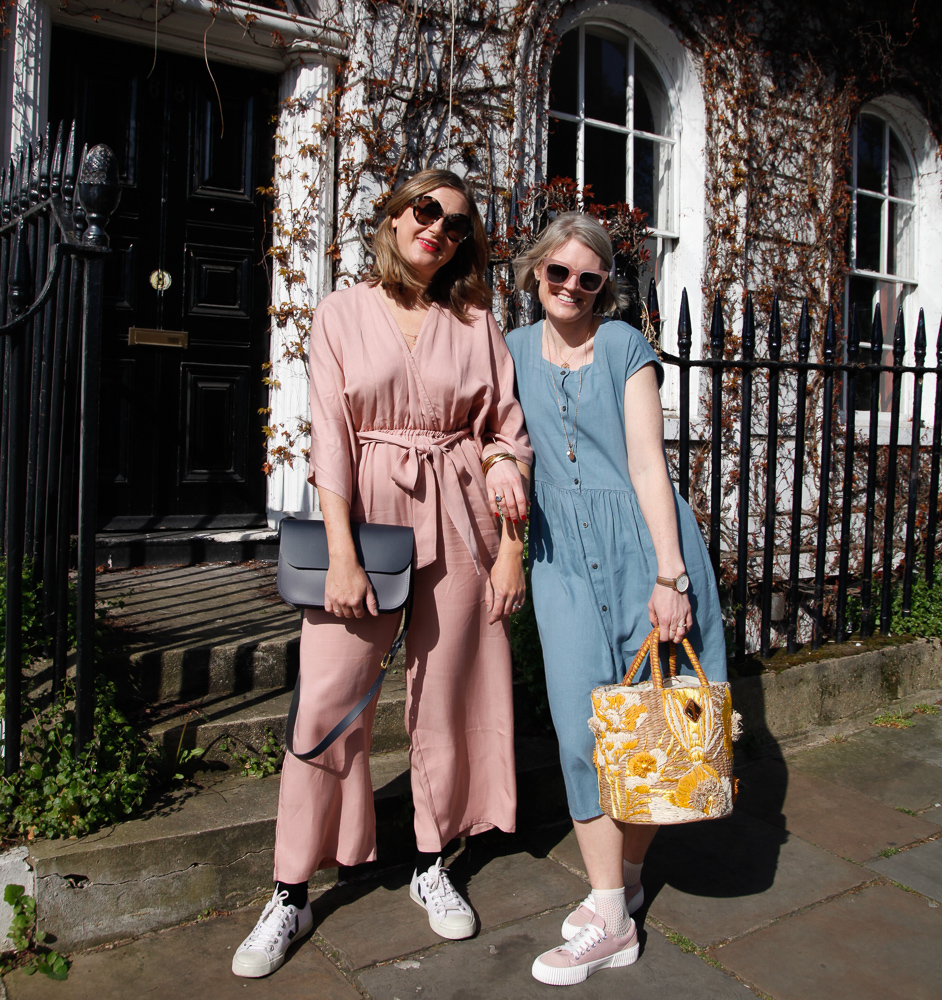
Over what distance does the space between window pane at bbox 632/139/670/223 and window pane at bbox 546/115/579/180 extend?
0.58 metres

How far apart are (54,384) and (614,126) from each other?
4397 millimetres

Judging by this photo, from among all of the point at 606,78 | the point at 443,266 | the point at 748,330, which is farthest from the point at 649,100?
the point at 443,266

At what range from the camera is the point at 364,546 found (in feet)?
6.98

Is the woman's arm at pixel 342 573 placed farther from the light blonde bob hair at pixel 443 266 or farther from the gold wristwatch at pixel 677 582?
the gold wristwatch at pixel 677 582

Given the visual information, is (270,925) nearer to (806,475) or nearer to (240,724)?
(240,724)

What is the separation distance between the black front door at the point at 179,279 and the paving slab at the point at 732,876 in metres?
2.91

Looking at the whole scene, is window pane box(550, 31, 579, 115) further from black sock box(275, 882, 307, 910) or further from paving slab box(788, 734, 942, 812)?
black sock box(275, 882, 307, 910)

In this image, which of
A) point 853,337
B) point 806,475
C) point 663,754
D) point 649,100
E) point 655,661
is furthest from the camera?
point 806,475

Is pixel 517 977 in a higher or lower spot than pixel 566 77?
lower

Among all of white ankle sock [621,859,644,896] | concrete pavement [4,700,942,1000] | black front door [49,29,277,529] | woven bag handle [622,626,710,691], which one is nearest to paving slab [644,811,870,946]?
concrete pavement [4,700,942,1000]

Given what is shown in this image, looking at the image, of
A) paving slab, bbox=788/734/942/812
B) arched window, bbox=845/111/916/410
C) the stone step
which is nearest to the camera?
paving slab, bbox=788/734/942/812

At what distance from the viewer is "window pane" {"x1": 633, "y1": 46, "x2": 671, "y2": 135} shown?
5855mm

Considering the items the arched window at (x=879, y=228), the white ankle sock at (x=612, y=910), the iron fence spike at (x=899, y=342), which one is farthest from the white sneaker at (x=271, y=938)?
the arched window at (x=879, y=228)

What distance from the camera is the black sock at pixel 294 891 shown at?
2.22m
